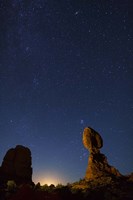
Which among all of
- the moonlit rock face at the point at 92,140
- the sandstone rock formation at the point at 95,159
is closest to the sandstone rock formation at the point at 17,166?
the sandstone rock formation at the point at 95,159

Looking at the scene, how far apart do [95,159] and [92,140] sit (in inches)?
133

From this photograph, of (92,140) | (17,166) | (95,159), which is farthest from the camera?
(92,140)

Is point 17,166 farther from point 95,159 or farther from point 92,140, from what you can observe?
point 92,140

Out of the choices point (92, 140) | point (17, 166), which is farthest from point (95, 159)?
point (17, 166)

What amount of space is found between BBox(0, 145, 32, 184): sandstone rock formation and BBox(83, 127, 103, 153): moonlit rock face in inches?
356

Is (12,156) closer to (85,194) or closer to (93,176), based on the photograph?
(93,176)

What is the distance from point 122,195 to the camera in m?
30.7

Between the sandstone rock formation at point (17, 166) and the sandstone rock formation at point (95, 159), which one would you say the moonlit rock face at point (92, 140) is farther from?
the sandstone rock formation at point (17, 166)

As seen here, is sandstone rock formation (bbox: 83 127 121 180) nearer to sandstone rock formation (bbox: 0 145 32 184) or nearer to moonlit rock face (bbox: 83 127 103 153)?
moonlit rock face (bbox: 83 127 103 153)

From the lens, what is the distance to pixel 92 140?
46875 millimetres

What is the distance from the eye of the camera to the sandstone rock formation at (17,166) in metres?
40.1

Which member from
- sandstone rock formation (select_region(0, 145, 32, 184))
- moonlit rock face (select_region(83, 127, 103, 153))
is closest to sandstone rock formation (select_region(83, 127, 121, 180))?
moonlit rock face (select_region(83, 127, 103, 153))

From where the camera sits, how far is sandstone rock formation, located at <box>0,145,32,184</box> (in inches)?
1580

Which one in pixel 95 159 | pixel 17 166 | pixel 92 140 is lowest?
pixel 17 166
